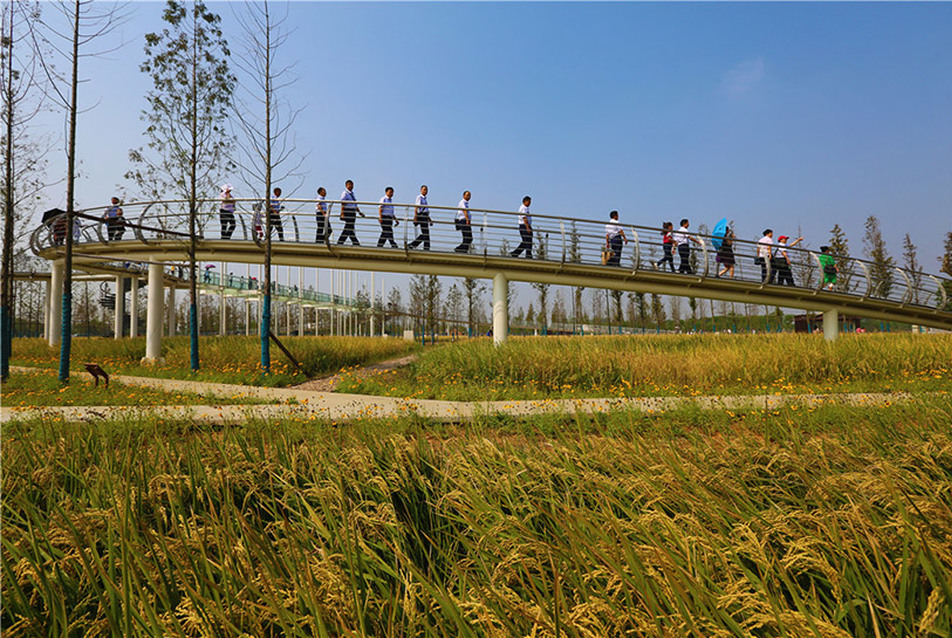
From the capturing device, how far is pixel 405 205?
15281 millimetres

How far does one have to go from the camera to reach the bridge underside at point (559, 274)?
15.5 m

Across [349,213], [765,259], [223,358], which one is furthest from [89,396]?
[765,259]

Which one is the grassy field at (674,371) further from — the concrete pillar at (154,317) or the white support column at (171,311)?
the white support column at (171,311)

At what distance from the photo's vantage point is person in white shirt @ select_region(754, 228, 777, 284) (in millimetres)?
15547

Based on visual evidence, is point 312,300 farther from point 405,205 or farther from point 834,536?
point 834,536

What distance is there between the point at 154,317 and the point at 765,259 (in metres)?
23.6

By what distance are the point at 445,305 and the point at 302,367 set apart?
2740cm

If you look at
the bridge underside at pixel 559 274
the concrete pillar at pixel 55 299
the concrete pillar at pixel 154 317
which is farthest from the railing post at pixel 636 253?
the concrete pillar at pixel 55 299

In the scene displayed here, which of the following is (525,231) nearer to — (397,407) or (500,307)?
(500,307)

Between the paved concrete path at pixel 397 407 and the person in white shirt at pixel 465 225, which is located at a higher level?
the person in white shirt at pixel 465 225

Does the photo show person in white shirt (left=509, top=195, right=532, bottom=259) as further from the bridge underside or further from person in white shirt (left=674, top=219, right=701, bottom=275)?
person in white shirt (left=674, top=219, right=701, bottom=275)

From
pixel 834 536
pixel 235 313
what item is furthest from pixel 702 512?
pixel 235 313

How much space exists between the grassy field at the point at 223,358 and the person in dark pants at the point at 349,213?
4.11m

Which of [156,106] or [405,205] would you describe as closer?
[156,106]
